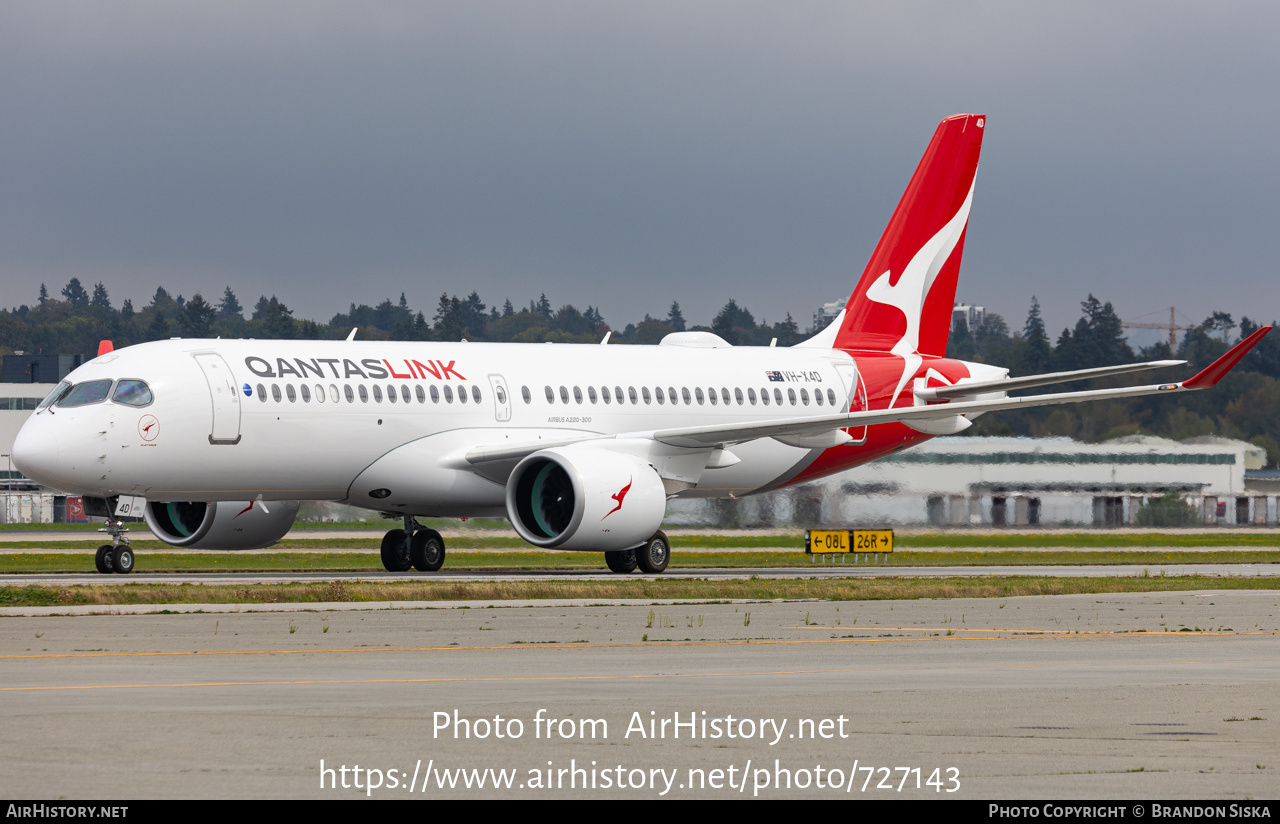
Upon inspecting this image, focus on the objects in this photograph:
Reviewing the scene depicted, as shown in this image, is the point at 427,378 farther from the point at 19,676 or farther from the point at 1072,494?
the point at 1072,494

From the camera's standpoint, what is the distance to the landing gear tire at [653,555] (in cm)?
3563

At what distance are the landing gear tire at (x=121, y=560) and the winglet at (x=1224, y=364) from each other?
19305 millimetres

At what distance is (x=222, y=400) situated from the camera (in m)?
32.0

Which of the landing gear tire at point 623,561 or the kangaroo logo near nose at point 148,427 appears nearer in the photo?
the kangaroo logo near nose at point 148,427

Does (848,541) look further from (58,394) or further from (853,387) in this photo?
(58,394)

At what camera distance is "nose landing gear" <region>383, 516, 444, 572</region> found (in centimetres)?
3672

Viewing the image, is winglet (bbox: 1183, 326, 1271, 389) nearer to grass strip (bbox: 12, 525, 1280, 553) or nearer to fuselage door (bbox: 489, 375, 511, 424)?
fuselage door (bbox: 489, 375, 511, 424)

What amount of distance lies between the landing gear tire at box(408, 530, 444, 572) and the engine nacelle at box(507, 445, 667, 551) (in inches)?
141

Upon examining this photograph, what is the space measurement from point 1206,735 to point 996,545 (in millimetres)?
39258

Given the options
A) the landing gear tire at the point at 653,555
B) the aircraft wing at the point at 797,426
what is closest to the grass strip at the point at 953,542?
the landing gear tire at the point at 653,555

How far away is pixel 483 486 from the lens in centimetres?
Result: 3494

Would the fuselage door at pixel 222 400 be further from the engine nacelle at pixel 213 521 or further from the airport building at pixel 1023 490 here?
the airport building at pixel 1023 490

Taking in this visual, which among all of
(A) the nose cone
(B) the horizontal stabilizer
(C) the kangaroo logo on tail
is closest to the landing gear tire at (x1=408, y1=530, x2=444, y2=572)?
(A) the nose cone
